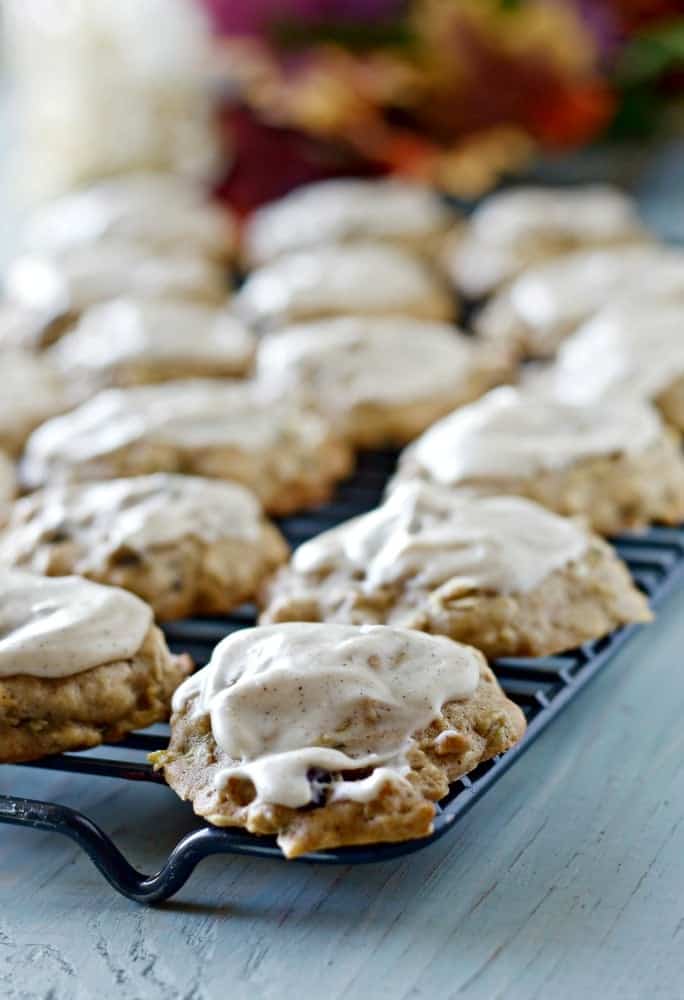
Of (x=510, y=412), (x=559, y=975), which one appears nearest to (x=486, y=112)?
(x=510, y=412)

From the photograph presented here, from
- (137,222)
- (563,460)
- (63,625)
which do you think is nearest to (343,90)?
(137,222)

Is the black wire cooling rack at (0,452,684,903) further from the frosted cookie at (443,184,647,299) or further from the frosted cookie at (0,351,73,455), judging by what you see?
the frosted cookie at (443,184,647,299)

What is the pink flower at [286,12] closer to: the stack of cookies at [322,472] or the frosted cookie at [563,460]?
the stack of cookies at [322,472]

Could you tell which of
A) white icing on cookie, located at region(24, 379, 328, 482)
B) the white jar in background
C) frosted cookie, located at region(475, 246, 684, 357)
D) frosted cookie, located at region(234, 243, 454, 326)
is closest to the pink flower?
the white jar in background

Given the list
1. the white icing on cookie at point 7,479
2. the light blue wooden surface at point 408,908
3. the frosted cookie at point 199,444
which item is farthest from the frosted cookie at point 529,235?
the light blue wooden surface at point 408,908

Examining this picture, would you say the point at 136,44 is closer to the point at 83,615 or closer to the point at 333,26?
the point at 333,26
